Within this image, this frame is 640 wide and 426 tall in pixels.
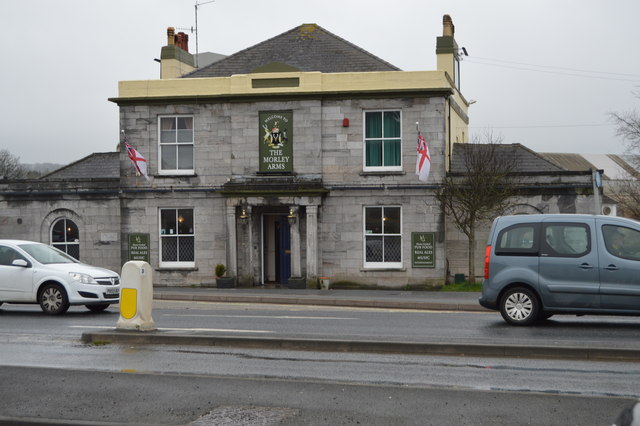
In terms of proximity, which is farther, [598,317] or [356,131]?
[356,131]

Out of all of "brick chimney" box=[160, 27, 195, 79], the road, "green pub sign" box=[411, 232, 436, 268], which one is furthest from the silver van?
"brick chimney" box=[160, 27, 195, 79]

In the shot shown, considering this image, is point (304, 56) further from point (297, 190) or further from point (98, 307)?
point (98, 307)

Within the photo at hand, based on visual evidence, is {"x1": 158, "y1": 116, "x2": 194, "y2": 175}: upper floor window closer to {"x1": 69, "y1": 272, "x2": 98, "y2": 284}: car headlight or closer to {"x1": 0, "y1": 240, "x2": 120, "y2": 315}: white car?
{"x1": 0, "y1": 240, "x2": 120, "y2": 315}: white car

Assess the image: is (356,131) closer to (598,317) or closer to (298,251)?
(298,251)

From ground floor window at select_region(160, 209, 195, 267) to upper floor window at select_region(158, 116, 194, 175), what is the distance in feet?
5.10

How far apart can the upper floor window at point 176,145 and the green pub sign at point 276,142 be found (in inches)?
106

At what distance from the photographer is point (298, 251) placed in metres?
29.0

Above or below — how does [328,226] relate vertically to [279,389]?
above

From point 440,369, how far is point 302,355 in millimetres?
2069

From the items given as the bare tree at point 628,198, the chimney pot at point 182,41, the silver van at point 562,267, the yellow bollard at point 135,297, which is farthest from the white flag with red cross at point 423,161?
the bare tree at point 628,198

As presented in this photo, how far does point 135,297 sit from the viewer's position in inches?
520

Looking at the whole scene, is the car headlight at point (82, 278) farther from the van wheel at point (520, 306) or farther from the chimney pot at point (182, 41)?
the chimney pot at point (182, 41)

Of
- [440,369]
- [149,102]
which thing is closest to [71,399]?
[440,369]

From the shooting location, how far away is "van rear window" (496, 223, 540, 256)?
1538 centimetres
